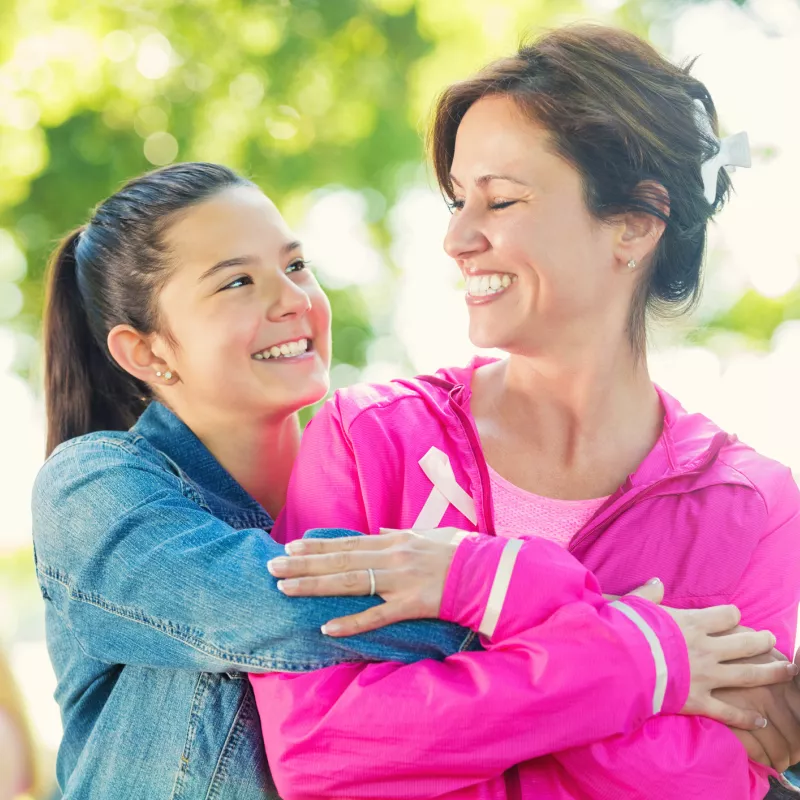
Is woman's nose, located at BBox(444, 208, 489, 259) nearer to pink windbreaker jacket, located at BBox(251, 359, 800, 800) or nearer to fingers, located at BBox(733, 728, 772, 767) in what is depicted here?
pink windbreaker jacket, located at BBox(251, 359, 800, 800)

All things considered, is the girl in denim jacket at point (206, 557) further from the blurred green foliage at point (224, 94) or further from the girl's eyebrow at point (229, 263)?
the blurred green foliage at point (224, 94)

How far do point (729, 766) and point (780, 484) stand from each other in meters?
0.48

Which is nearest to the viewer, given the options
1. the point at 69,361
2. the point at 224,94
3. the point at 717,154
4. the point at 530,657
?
the point at 530,657

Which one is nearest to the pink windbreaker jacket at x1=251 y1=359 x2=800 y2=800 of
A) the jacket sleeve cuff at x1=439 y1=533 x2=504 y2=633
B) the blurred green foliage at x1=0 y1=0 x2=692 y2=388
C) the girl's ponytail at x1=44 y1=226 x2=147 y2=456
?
the jacket sleeve cuff at x1=439 y1=533 x2=504 y2=633

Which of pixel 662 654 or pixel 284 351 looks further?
pixel 284 351

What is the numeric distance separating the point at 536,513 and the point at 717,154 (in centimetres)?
73

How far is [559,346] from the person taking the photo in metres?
1.72

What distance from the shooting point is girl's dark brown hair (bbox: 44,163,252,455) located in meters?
1.92

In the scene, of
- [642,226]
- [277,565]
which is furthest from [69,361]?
[642,226]

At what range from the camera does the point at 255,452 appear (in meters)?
1.98

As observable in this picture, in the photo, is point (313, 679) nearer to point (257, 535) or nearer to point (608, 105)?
point (257, 535)

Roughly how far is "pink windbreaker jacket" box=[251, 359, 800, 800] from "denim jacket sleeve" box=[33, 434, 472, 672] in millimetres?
43

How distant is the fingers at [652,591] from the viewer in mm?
1486

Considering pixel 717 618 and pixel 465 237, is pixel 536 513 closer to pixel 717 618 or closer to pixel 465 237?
pixel 717 618
